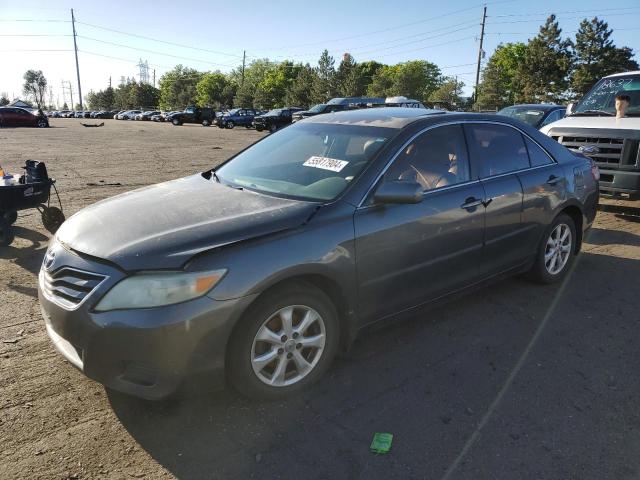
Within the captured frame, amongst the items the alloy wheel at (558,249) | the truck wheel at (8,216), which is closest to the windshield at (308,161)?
the alloy wheel at (558,249)

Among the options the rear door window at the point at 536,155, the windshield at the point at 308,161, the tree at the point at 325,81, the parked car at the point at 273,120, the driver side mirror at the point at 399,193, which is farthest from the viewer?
the tree at the point at 325,81

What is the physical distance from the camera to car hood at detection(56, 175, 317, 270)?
2.56m

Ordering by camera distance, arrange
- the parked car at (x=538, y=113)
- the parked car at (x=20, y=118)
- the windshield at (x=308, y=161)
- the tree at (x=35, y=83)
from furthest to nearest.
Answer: the tree at (x=35, y=83) → the parked car at (x=20, y=118) → the parked car at (x=538, y=113) → the windshield at (x=308, y=161)

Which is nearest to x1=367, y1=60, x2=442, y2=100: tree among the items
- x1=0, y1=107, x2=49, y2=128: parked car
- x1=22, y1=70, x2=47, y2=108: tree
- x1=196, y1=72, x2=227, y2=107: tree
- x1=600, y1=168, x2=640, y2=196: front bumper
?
x1=196, y1=72, x2=227, y2=107: tree

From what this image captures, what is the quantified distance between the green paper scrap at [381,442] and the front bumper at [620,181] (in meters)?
5.85

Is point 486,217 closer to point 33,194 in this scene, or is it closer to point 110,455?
point 110,455

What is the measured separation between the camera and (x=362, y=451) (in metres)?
2.51

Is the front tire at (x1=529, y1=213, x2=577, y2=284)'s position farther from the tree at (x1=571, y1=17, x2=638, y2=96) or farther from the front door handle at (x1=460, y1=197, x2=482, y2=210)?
the tree at (x1=571, y1=17, x2=638, y2=96)

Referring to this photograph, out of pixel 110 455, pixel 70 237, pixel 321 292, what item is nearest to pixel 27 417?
pixel 110 455

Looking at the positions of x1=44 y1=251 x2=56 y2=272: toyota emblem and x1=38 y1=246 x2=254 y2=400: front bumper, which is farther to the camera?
x1=44 y1=251 x2=56 y2=272: toyota emblem

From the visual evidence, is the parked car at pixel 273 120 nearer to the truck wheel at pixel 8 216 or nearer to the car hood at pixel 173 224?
the truck wheel at pixel 8 216

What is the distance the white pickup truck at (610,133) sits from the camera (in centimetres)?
A: 674

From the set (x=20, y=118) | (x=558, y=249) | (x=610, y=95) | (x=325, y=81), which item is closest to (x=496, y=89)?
(x=325, y=81)

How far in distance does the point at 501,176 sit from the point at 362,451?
8.44 feet
